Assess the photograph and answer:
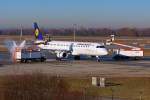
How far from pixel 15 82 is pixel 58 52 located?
61.8 meters

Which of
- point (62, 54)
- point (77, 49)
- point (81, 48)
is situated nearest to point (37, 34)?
point (62, 54)

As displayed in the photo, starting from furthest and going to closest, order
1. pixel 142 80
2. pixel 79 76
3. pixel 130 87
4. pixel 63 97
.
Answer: pixel 79 76
pixel 142 80
pixel 130 87
pixel 63 97

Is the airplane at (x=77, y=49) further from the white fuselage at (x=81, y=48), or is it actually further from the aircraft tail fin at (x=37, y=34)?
the aircraft tail fin at (x=37, y=34)

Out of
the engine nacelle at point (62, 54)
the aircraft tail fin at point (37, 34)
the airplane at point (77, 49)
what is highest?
the aircraft tail fin at point (37, 34)

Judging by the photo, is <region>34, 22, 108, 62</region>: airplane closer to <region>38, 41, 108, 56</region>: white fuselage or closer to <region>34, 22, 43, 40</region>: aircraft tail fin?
<region>38, 41, 108, 56</region>: white fuselage

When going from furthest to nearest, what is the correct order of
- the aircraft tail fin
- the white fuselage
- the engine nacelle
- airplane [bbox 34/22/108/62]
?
the aircraft tail fin, the engine nacelle, airplane [bbox 34/22/108/62], the white fuselage

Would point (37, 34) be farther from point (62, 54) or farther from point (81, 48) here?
point (81, 48)

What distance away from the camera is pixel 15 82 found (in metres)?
36.4

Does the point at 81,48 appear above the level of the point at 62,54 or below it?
above

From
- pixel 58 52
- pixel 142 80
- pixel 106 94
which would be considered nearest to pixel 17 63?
pixel 58 52

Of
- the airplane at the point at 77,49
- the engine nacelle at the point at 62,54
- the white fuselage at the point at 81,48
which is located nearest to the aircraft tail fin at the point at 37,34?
the airplane at the point at 77,49

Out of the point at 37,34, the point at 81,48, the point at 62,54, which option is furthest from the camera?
the point at 37,34

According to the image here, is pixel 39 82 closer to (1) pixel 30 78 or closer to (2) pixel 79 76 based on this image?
(1) pixel 30 78

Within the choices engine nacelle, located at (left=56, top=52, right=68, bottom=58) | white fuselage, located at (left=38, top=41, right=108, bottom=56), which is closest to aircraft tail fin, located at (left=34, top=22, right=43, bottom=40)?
white fuselage, located at (left=38, top=41, right=108, bottom=56)
